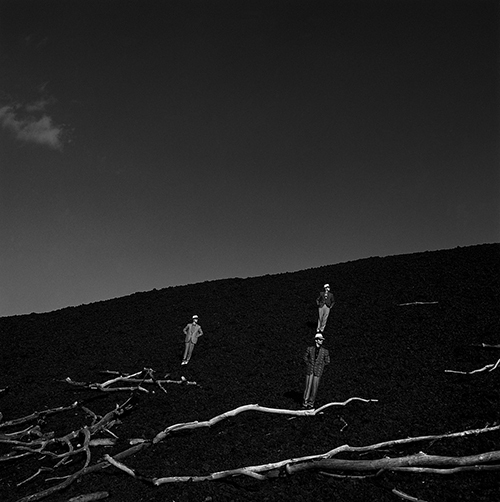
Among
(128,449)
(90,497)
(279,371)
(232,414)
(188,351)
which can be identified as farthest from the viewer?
(188,351)

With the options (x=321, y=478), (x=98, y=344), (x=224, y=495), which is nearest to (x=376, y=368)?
(x=321, y=478)

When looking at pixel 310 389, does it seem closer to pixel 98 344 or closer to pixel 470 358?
pixel 470 358

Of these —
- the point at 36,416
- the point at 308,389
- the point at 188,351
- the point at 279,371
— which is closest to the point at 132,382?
the point at 188,351

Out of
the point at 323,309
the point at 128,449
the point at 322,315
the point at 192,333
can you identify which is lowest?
the point at 128,449

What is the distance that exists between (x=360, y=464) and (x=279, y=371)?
21.2ft

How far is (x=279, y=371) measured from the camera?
13414 millimetres

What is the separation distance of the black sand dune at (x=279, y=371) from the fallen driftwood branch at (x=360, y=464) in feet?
0.46

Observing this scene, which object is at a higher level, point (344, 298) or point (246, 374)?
point (344, 298)

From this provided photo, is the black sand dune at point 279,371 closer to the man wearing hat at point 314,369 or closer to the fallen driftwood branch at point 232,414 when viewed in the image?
the fallen driftwood branch at point 232,414

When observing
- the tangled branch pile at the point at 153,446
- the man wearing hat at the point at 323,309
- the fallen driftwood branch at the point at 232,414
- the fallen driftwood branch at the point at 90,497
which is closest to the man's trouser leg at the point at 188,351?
the tangled branch pile at the point at 153,446

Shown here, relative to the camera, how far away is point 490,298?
17125mm

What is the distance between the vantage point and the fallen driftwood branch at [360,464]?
6.73 meters

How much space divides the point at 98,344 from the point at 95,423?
7.38 m

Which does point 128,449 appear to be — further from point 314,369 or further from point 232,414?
point 314,369
